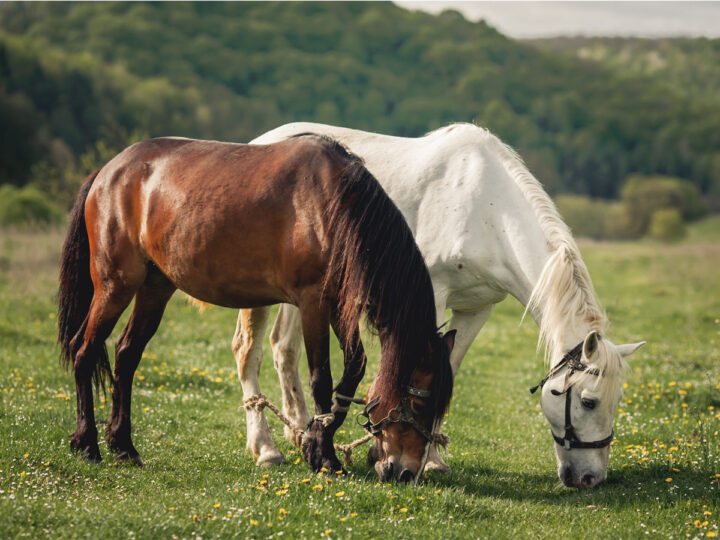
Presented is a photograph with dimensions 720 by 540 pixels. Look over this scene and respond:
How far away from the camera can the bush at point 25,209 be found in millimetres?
24422

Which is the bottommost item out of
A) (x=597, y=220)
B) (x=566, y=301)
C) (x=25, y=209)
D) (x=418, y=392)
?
(x=597, y=220)

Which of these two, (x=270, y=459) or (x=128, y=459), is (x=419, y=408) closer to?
(x=270, y=459)

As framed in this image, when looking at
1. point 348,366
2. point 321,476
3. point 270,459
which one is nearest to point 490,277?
point 348,366

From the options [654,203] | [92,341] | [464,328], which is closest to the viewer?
[92,341]

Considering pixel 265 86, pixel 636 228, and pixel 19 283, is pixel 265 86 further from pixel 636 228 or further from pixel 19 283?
pixel 19 283

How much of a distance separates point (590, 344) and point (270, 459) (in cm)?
260

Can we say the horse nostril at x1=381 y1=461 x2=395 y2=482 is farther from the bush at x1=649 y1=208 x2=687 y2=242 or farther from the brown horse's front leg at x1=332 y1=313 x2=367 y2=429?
the bush at x1=649 y1=208 x2=687 y2=242

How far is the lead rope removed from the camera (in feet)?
16.3

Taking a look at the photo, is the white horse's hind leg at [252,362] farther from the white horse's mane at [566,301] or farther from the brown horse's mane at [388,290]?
the white horse's mane at [566,301]

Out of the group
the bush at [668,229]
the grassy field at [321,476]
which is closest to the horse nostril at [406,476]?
the grassy field at [321,476]

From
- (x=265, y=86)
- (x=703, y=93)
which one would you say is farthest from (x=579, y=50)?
(x=265, y=86)

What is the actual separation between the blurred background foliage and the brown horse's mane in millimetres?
48114

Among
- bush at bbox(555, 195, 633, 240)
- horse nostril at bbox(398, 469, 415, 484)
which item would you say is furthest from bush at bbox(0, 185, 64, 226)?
bush at bbox(555, 195, 633, 240)

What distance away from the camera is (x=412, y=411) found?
4609mm
